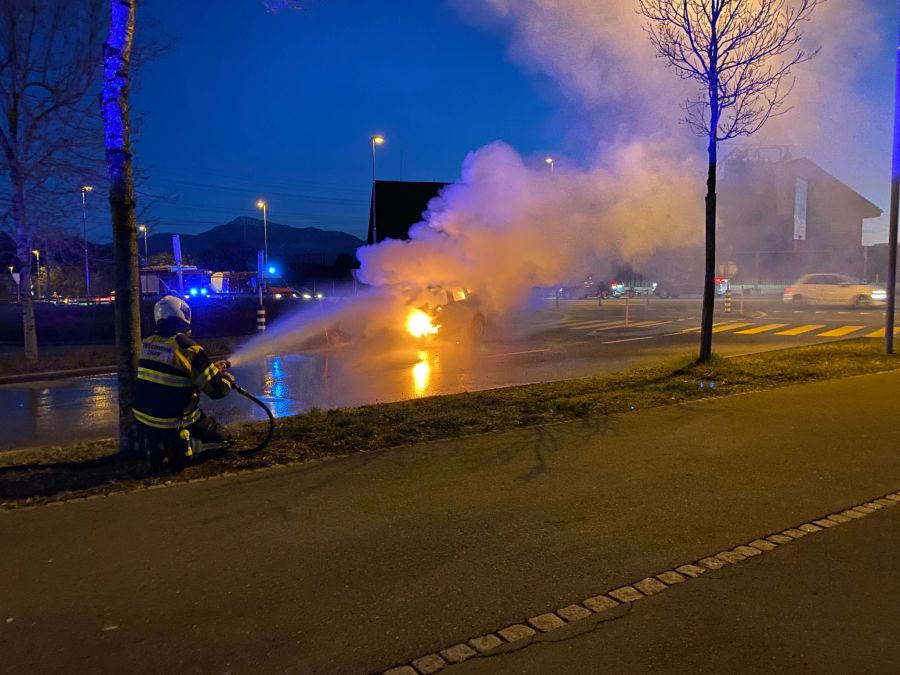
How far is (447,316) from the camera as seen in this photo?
1905 cm

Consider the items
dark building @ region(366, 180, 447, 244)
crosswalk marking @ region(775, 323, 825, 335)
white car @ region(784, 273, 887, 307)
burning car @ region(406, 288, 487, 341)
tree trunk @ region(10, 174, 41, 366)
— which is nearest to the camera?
tree trunk @ region(10, 174, 41, 366)

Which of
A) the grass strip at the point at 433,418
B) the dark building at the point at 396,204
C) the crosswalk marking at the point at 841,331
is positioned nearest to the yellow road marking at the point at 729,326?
the crosswalk marking at the point at 841,331

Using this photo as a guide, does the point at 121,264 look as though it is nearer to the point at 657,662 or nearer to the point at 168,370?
the point at 168,370

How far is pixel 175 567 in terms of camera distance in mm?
3980

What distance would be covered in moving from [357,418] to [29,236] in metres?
10.4

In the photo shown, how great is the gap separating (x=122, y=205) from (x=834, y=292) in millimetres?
33015

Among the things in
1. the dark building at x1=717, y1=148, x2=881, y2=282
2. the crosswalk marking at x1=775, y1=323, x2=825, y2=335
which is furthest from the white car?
the crosswalk marking at x1=775, y1=323, x2=825, y2=335

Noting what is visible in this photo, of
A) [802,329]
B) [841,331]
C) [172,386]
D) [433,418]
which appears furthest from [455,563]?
[802,329]

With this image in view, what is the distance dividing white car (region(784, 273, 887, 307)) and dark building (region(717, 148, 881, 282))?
3169 mm

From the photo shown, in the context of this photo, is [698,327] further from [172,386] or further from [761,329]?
[172,386]

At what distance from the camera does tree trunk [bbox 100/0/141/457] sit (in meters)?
6.22

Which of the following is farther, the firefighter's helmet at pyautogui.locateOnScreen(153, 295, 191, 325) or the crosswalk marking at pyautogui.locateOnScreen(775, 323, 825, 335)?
the crosswalk marking at pyautogui.locateOnScreen(775, 323, 825, 335)

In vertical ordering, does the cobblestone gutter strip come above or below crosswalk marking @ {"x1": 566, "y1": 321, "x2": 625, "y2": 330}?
below

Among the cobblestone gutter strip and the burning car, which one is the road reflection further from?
the cobblestone gutter strip
